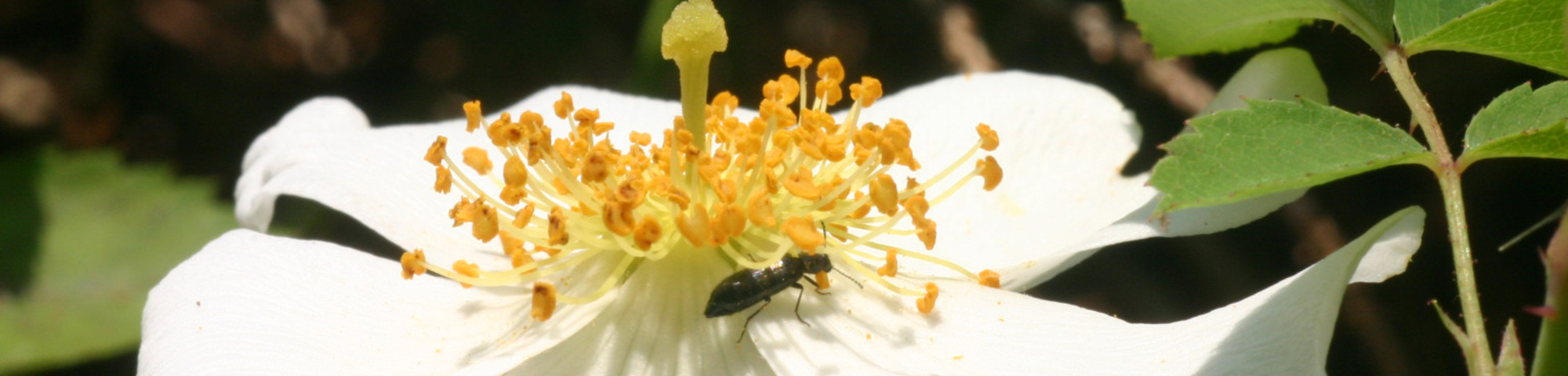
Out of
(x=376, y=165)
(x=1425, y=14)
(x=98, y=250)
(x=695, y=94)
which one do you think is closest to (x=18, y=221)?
(x=98, y=250)

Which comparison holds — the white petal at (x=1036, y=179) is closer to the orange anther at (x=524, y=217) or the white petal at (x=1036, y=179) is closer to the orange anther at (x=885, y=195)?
the orange anther at (x=885, y=195)

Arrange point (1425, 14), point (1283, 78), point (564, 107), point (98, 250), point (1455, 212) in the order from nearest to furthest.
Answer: point (1455, 212) → point (1425, 14) → point (1283, 78) → point (564, 107) → point (98, 250)

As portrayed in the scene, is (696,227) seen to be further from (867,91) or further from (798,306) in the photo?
(867,91)

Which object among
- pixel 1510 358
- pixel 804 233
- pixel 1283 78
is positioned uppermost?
pixel 1283 78

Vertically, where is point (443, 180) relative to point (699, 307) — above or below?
above

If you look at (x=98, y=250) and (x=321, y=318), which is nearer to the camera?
(x=321, y=318)

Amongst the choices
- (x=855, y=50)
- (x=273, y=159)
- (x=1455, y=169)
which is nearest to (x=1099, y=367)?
(x=1455, y=169)

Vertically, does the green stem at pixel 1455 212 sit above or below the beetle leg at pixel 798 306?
below

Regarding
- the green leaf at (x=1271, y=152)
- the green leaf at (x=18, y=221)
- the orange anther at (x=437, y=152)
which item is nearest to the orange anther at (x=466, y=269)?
the orange anther at (x=437, y=152)
